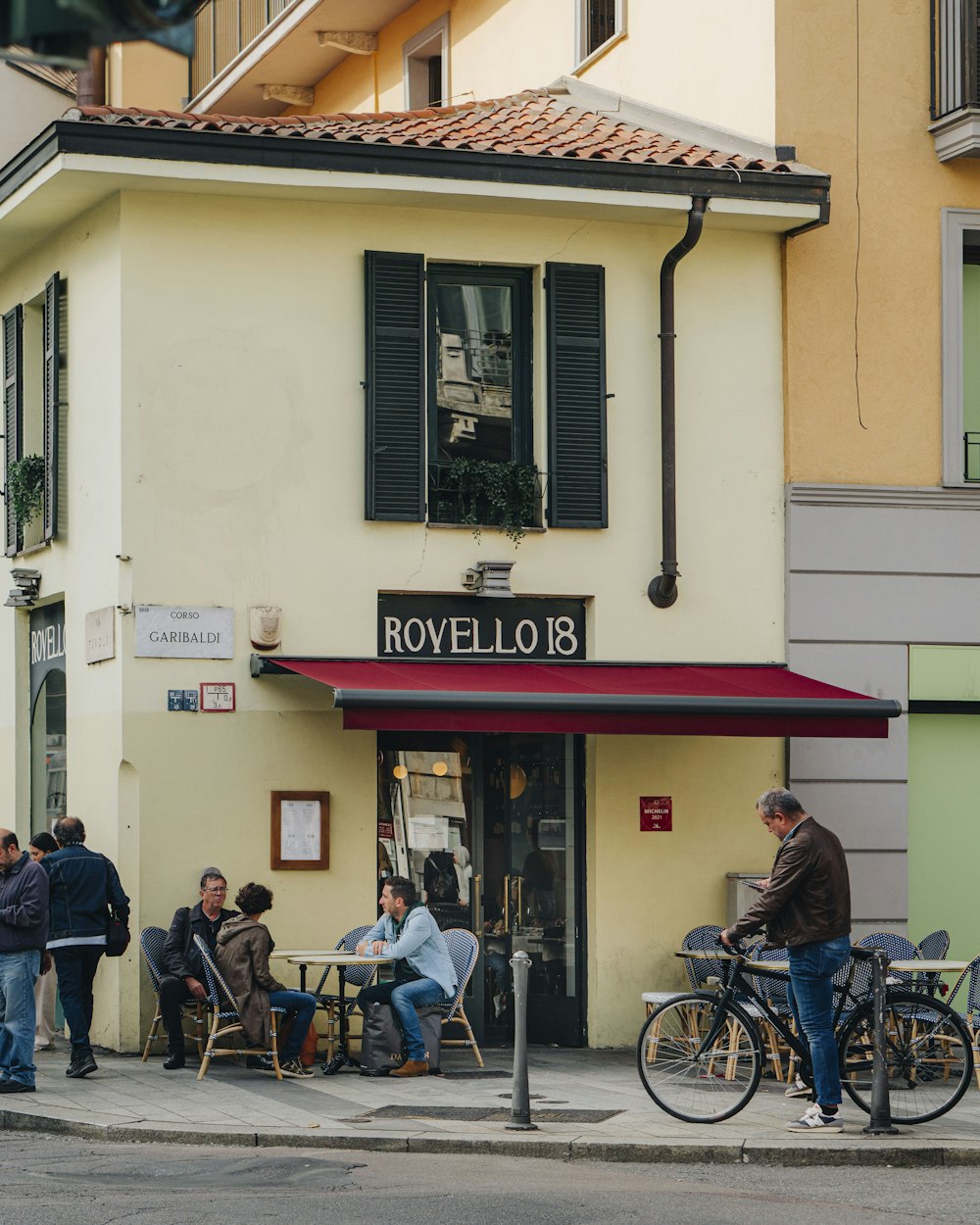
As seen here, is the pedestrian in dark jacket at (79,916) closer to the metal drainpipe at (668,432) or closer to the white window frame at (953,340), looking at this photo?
the metal drainpipe at (668,432)

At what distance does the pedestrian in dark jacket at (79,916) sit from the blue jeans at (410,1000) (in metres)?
1.81

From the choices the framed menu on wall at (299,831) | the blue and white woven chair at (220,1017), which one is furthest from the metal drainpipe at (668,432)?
the blue and white woven chair at (220,1017)

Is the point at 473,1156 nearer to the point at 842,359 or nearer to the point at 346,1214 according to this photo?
the point at 346,1214

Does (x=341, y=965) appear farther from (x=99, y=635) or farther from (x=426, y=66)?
(x=426, y=66)

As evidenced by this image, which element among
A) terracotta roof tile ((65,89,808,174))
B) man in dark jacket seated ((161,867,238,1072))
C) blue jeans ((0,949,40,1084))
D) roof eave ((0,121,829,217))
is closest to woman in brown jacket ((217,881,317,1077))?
man in dark jacket seated ((161,867,238,1072))

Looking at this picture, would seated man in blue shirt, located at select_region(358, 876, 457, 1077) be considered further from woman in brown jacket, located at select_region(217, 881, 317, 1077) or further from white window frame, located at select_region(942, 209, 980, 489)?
white window frame, located at select_region(942, 209, 980, 489)

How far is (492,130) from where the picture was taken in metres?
15.1

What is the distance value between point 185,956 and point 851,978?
4.50 m

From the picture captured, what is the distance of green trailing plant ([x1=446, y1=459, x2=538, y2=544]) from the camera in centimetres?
1393

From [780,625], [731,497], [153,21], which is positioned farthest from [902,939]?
[153,21]

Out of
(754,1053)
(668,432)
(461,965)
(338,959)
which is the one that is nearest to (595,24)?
(668,432)

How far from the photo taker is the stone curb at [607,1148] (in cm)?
933

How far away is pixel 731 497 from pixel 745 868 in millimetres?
2892

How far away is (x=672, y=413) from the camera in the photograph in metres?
14.2
